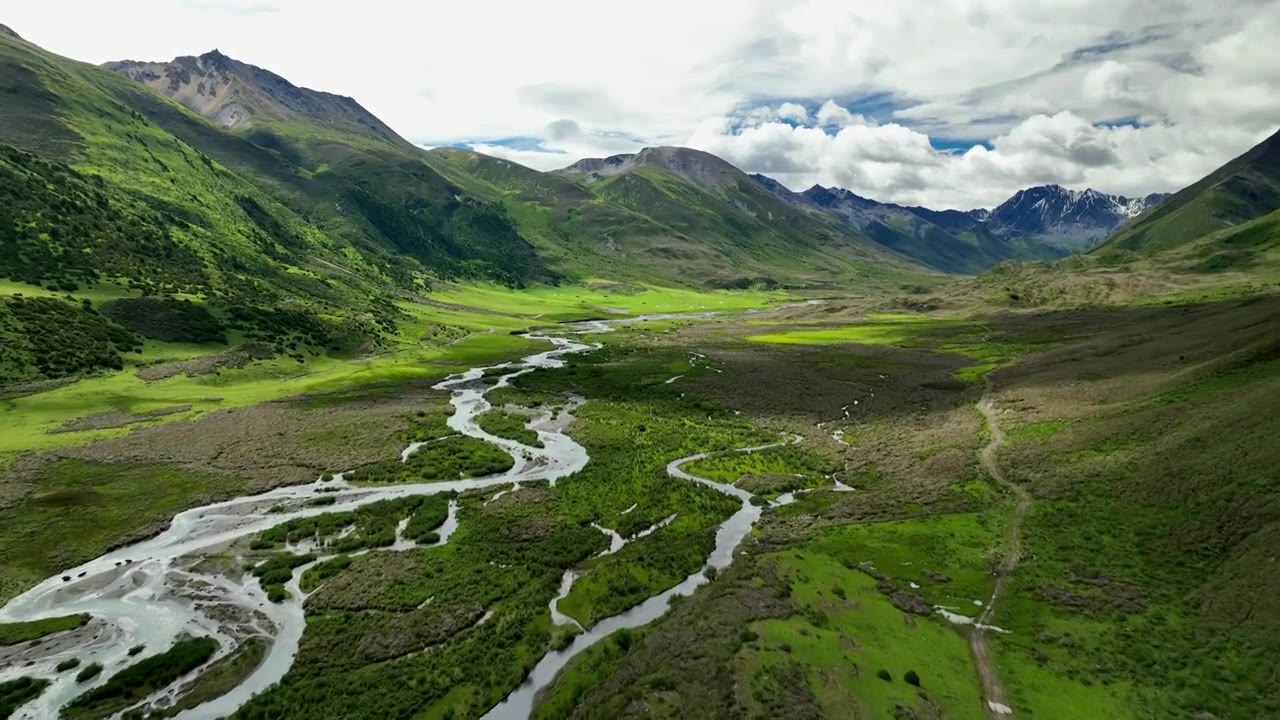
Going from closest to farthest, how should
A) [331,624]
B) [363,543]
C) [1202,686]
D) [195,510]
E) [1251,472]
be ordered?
[1202,686], [331,624], [1251,472], [363,543], [195,510]

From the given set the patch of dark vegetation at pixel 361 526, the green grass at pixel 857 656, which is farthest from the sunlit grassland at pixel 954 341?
the patch of dark vegetation at pixel 361 526

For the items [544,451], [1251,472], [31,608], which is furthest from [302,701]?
[1251,472]

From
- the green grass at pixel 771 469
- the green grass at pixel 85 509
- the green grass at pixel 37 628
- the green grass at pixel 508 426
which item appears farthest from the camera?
the green grass at pixel 508 426

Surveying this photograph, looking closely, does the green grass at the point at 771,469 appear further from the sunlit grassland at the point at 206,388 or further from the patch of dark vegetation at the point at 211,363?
the patch of dark vegetation at the point at 211,363

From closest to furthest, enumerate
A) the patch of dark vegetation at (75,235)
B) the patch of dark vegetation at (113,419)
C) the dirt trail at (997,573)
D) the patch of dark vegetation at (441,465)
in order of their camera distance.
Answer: the dirt trail at (997,573)
the patch of dark vegetation at (441,465)
the patch of dark vegetation at (113,419)
the patch of dark vegetation at (75,235)

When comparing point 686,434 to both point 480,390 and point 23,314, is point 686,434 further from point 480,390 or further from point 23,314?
point 23,314

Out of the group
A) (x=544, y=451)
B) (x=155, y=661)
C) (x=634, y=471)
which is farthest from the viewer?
(x=544, y=451)

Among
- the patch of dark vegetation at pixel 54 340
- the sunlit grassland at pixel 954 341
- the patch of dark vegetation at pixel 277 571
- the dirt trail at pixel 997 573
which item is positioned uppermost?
the patch of dark vegetation at pixel 54 340
